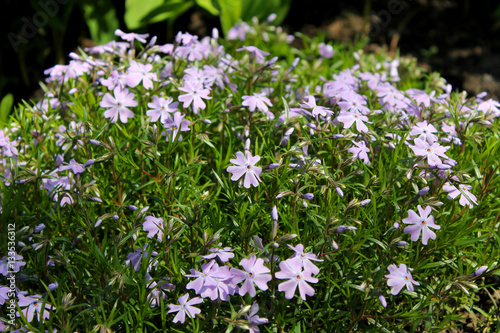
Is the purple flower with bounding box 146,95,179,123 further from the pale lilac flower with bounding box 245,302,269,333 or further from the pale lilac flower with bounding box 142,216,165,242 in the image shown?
the pale lilac flower with bounding box 245,302,269,333

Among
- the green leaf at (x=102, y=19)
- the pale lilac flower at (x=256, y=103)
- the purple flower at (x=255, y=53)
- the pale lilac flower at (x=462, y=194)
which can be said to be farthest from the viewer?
the green leaf at (x=102, y=19)

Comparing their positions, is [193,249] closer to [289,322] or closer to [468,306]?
[289,322]

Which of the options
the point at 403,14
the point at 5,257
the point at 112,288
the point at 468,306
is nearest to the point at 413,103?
the point at 468,306

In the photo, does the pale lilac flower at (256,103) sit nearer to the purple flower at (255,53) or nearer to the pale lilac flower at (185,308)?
the purple flower at (255,53)

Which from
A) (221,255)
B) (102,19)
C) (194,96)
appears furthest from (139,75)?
(102,19)

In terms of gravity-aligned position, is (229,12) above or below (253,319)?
above

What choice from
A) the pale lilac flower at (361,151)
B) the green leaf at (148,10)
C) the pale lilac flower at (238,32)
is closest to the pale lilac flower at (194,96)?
the pale lilac flower at (361,151)

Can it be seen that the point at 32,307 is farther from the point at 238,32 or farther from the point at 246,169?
the point at 238,32
